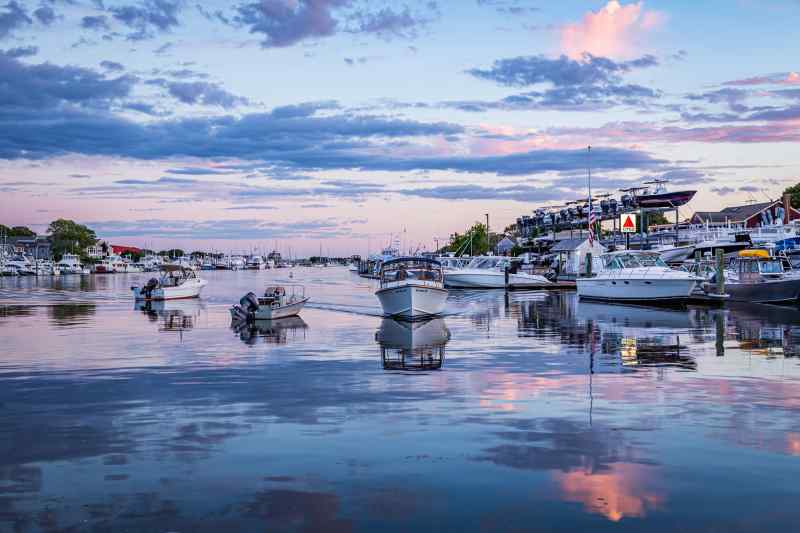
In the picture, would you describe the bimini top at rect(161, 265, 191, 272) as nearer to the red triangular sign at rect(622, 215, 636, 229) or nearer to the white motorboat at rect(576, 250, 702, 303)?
the white motorboat at rect(576, 250, 702, 303)

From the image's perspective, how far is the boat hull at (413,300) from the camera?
3706 cm

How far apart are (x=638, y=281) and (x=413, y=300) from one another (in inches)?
668

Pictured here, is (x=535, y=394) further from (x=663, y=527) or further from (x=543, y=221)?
(x=543, y=221)

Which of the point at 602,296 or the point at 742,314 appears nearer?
the point at 742,314

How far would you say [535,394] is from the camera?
16656mm

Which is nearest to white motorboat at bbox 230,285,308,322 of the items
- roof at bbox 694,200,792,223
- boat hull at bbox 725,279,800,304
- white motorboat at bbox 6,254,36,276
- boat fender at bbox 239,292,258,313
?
boat fender at bbox 239,292,258,313

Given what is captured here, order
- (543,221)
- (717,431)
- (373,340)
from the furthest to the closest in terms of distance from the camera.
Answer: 1. (543,221)
2. (373,340)
3. (717,431)

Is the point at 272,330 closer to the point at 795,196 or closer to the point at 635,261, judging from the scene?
the point at 635,261

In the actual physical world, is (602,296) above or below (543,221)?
below

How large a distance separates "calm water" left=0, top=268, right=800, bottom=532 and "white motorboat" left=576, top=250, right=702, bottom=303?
1885cm

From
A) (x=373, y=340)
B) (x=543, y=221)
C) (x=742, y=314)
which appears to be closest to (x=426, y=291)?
(x=373, y=340)

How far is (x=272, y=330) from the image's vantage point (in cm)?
3422

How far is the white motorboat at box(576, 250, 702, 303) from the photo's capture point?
1804 inches

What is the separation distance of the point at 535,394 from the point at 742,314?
87.2 ft
